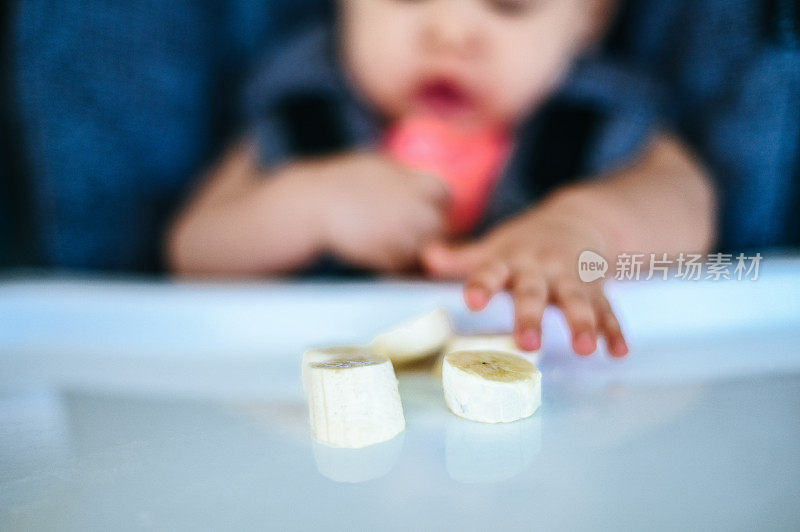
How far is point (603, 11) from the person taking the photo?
69 cm

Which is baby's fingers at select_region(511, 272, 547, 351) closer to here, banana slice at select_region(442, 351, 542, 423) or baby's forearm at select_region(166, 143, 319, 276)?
banana slice at select_region(442, 351, 542, 423)

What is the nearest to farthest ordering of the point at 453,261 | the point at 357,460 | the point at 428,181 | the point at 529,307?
the point at 357,460, the point at 529,307, the point at 453,261, the point at 428,181

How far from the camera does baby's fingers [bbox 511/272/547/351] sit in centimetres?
36

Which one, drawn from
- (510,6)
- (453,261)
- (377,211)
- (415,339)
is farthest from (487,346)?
(510,6)

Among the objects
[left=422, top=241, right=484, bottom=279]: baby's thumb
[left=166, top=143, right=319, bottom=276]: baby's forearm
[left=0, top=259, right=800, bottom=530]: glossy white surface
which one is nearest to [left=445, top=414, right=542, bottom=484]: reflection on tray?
[left=0, top=259, right=800, bottom=530]: glossy white surface

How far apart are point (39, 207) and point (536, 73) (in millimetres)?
570

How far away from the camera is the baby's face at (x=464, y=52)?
581 mm

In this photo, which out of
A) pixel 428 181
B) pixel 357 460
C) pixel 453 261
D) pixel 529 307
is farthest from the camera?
pixel 428 181

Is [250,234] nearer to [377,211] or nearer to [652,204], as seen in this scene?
[377,211]

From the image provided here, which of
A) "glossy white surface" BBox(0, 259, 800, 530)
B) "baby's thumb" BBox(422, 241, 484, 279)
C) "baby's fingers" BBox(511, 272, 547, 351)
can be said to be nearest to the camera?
"glossy white surface" BBox(0, 259, 800, 530)

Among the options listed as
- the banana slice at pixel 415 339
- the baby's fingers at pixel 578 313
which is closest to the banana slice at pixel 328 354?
the banana slice at pixel 415 339

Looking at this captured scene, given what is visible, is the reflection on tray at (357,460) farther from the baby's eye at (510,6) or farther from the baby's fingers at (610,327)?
the baby's eye at (510,6)

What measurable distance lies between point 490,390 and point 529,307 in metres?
0.10

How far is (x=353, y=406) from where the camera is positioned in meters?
0.29
